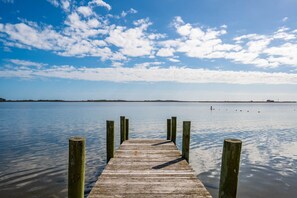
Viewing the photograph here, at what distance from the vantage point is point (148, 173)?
23.4 ft

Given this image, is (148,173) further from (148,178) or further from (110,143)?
(110,143)

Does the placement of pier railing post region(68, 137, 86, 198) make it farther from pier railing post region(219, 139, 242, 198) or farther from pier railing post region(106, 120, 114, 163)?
pier railing post region(106, 120, 114, 163)

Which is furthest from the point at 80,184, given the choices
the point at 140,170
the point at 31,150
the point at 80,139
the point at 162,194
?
the point at 31,150

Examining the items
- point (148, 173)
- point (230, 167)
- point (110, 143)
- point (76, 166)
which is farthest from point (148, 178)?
point (110, 143)

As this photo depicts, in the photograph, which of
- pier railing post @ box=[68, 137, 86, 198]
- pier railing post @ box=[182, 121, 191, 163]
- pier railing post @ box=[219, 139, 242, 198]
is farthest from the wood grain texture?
pier railing post @ box=[219, 139, 242, 198]

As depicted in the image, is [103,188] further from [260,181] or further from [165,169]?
[260,181]

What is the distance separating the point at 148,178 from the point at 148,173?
0.46 m

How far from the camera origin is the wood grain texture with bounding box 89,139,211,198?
566 centimetres

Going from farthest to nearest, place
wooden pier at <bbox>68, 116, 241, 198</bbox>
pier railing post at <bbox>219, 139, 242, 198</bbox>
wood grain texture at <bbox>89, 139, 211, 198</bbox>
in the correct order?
wood grain texture at <bbox>89, 139, 211, 198</bbox> → wooden pier at <bbox>68, 116, 241, 198</bbox> → pier railing post at <bbox>219, 139, 242, 198</bbox>

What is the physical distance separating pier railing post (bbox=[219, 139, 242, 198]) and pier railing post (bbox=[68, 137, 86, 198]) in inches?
115

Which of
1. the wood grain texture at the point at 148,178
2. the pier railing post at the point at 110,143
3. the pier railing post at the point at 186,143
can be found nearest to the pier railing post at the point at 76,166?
the wood grain texture at the point at 148,178

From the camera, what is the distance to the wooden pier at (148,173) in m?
4.64

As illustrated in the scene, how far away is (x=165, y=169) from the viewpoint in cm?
754

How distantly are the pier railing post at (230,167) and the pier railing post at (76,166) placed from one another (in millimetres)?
2925
